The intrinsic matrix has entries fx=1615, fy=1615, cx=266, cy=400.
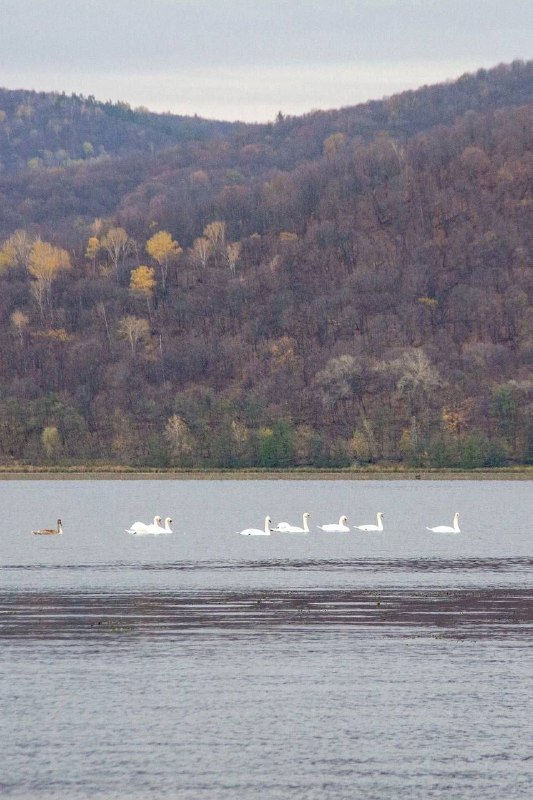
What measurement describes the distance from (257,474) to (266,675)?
10731cm

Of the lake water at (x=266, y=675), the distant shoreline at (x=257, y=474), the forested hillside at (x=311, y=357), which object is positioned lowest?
the distant shoreline at (x=257, y=474)

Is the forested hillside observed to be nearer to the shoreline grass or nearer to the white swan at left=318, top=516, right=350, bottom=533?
the shoreline grass

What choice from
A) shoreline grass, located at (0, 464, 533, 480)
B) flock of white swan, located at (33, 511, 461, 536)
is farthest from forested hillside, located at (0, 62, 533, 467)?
flock of white swan, located at (33, 511, 461, 536)

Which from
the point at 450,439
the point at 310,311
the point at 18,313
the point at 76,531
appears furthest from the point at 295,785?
the point at 18,313

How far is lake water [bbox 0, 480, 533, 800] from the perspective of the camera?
23.0m

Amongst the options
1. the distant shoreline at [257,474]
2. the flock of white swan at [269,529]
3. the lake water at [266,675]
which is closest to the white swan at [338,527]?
the flock of white swan at [269,529]

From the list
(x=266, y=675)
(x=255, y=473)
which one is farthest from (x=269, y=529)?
(x=255, y=473)

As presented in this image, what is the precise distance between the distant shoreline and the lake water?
7301 centimetres

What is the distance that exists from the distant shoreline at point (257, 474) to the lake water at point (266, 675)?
73008 mm

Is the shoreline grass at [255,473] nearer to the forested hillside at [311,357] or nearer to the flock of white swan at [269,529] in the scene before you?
the forested hillside at [311,357]

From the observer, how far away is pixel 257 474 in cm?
13712

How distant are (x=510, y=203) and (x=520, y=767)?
176154mm

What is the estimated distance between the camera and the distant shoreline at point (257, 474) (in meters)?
132

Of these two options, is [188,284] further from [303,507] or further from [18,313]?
[303,507]
